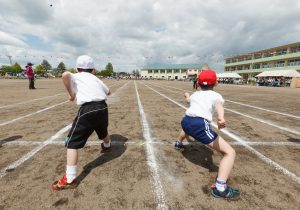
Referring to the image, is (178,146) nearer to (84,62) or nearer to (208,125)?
(208,125)

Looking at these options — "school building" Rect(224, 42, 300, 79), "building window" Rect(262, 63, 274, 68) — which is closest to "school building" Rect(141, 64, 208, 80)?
"school building" Rect(224, 42, 300, 79)

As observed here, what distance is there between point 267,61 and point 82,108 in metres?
77.5

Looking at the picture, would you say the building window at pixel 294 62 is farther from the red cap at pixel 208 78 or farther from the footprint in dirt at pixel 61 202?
the footprint in dirt at pixel 61 202

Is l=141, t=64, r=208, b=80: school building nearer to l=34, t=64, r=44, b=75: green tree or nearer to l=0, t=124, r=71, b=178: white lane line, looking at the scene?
l=34, t=64, r=44, b=75: green tree

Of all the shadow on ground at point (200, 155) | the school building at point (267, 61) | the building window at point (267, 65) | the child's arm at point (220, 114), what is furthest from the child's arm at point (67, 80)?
the building window at point (267, 65)

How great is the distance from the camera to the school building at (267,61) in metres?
56.0

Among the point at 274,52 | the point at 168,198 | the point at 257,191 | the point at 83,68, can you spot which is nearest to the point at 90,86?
the point at 83,68

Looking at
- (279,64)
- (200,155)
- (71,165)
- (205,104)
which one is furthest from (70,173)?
(279,64)

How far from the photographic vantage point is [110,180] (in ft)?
9.27

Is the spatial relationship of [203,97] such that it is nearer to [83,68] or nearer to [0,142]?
[83,68]

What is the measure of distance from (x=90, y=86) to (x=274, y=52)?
7661 cm

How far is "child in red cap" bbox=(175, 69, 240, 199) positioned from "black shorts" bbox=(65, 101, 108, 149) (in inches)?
51.6

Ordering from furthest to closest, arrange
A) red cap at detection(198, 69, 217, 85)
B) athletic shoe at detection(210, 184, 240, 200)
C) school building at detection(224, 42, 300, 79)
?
school building at detection(224, 42, 300, 79) → red cap at detection(198, 69, 217, 85) → athletic shoe at detection(210, 184, 240, 200)

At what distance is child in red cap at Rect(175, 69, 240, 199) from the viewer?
2.49m
